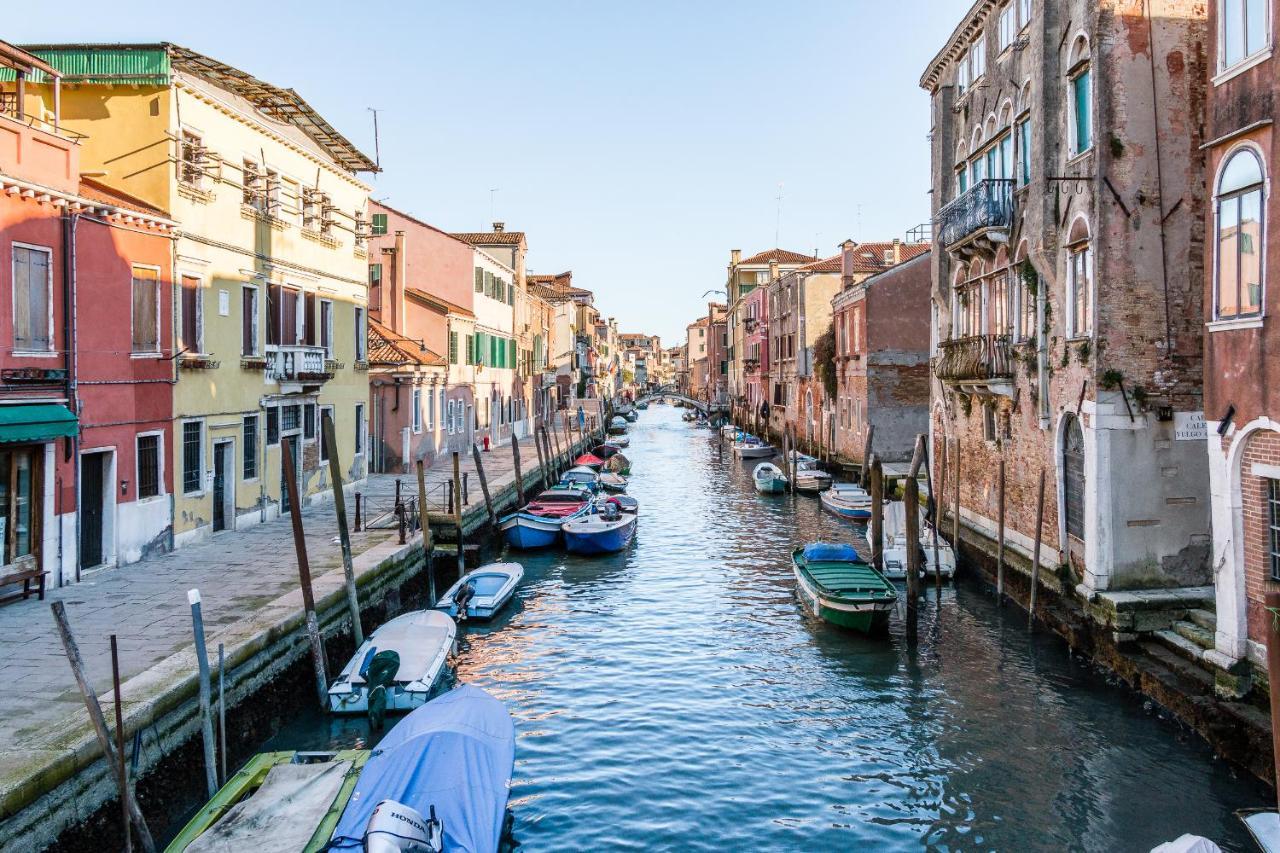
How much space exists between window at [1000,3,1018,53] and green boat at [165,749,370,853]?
58.3 ft

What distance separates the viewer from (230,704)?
10.6 meters

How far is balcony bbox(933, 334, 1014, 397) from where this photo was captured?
19.2m

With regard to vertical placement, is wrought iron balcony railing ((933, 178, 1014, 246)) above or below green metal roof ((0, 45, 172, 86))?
below

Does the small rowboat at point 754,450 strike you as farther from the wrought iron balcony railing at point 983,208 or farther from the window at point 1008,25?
the window at point 1008,25

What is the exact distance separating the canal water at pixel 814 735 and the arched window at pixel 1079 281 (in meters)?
5.24

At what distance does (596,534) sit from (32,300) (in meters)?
13.6

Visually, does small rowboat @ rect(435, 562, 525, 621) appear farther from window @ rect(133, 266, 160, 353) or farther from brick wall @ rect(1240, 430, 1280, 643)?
brick wall @ rect(1240, 430, 1280, 643)

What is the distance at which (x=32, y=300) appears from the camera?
528 inches

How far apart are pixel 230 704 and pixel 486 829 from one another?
13.0 ft

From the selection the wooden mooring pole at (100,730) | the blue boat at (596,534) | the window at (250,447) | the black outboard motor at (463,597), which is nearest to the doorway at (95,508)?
the window at (250,447)

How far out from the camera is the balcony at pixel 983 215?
18984mm

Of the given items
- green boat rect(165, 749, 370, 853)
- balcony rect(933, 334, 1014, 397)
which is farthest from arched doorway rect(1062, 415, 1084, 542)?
green boat rect(165, 749, 370, 853)

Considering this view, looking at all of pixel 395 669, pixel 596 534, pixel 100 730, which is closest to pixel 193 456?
pixel 395 669

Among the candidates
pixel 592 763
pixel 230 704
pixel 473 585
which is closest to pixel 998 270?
pixel 473 585
